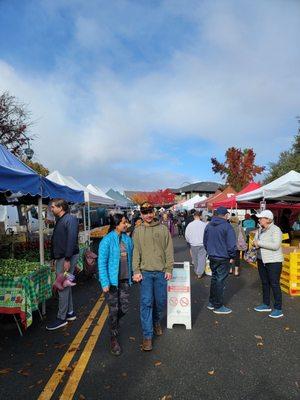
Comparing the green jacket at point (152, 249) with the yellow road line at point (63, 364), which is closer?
the yellow road line at point (63, 364)

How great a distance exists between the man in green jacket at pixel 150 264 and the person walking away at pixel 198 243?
581 centimetres

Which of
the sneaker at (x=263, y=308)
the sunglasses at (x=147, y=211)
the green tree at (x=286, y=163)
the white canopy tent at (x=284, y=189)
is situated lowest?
the sneaker at (x=263, y=308)

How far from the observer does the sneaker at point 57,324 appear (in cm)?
595

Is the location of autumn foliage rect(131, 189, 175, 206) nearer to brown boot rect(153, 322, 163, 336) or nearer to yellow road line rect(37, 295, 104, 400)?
yellow road line rect(37, 295, 104, 400)

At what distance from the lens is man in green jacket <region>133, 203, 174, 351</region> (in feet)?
16.7

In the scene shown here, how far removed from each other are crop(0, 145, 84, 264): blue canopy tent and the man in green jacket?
97.5 inches

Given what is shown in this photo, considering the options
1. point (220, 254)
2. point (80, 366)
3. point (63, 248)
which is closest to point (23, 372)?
point (80, 366)

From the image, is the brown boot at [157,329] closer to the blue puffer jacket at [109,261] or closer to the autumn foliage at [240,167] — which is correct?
the blue puffer jacket at [109,261]

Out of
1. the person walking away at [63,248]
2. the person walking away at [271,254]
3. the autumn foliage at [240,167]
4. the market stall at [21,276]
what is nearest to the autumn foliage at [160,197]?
the autumn foliage at [240,167]

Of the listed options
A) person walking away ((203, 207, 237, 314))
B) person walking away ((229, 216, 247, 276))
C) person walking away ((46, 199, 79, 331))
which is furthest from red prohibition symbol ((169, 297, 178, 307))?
person walking away ((229, 216, 247, 276))

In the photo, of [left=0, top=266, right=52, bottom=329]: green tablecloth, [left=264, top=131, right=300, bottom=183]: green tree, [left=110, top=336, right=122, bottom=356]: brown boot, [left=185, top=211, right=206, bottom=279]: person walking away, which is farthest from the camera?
[left=264, top=131, right=300, bottom=183]: green tree

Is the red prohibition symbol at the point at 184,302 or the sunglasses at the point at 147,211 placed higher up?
the sunglasses at the point at 147,211

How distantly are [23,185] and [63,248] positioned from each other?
4.58ft

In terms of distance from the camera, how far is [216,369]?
439cm
